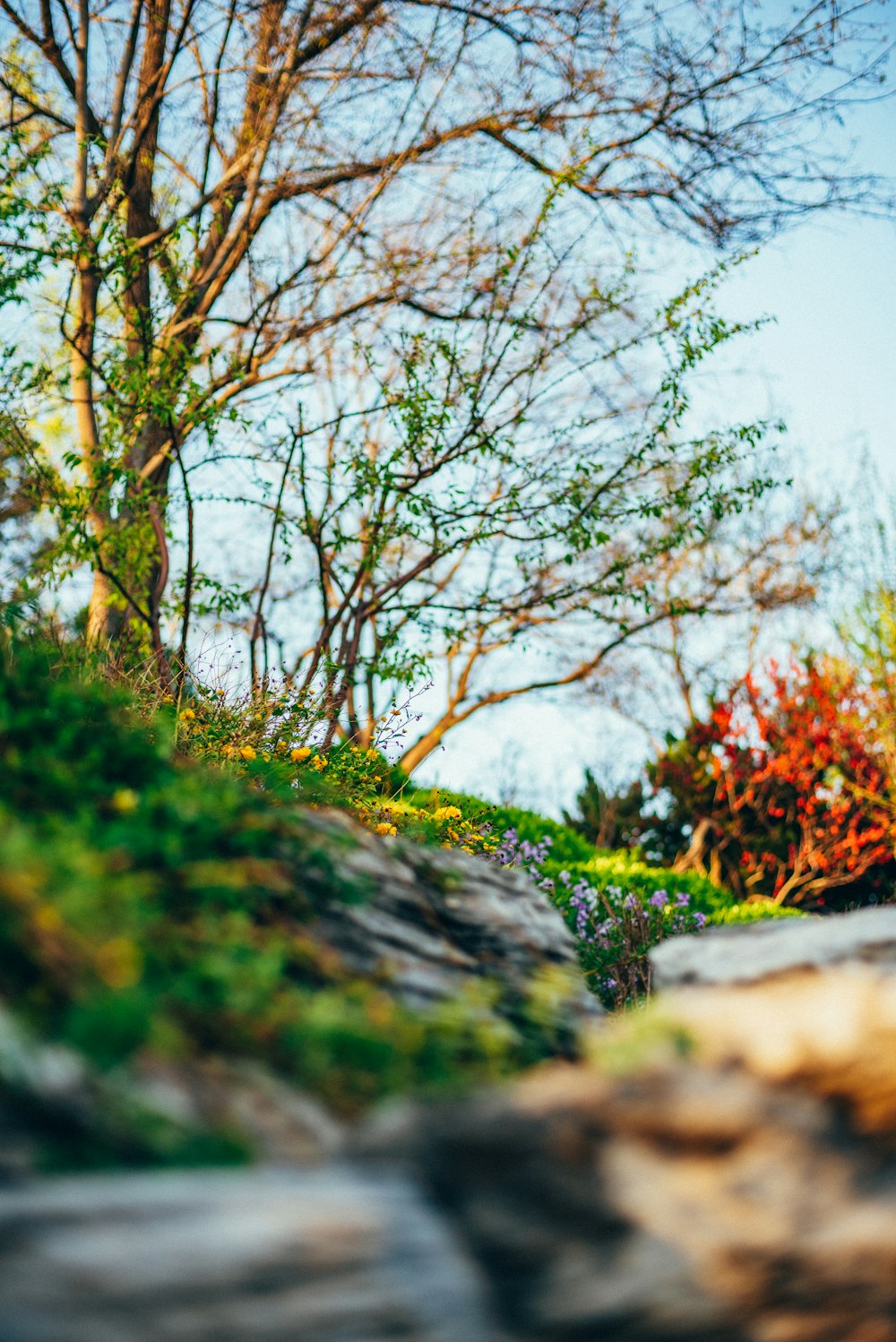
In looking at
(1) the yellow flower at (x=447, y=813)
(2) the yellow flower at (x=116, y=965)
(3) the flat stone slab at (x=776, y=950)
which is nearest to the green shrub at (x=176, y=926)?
→ (2) the yellow flower at (x=116, y=965)

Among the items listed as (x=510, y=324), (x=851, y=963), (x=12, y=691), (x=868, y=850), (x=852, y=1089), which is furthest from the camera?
(x=868, y=850)

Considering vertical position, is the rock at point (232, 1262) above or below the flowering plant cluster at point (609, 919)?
below

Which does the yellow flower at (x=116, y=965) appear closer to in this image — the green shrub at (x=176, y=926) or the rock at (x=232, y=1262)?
the green shrub at (x=176, y=926)

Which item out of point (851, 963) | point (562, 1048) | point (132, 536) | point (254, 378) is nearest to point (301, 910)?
point (562, 1048)

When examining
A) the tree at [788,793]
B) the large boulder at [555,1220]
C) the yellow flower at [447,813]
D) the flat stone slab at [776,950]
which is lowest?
the large boulder at [555,1220]

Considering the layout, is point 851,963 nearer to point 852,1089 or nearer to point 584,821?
point 852,1089

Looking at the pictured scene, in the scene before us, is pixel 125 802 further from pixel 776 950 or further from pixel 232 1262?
pixel 776 950

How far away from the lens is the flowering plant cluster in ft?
18.6

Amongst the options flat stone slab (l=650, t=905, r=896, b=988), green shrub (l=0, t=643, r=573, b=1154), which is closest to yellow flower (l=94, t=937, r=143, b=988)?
green shrub (l=0, t=643, r=573, b=1154)

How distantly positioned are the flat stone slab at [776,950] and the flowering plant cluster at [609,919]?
266cm

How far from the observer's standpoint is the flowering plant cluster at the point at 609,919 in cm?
568

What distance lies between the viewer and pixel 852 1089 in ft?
5.08

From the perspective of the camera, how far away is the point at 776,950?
7.89 feet

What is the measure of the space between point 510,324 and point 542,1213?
6.16m
